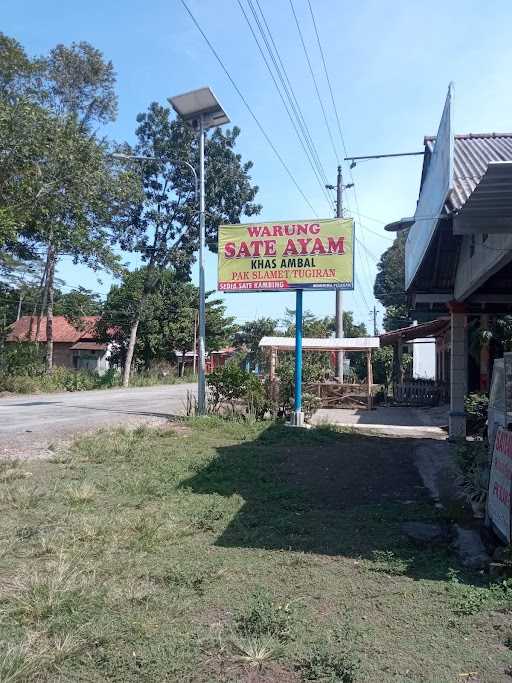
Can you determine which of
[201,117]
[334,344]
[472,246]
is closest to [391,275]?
[334,344]

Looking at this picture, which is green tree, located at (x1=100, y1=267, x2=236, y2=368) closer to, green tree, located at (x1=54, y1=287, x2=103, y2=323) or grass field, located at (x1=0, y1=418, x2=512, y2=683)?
green tree, located at (x1=54, y1=287, x2=103, y2=323)

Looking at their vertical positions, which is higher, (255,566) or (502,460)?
(502,460)

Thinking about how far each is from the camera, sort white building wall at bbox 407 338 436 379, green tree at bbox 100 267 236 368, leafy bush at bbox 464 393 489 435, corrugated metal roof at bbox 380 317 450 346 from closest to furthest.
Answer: leafy bush at bbox 464 393 489 435
corrugated metal roof at bbox 380 317 450 346
white building wall at bbox 407 338 436 379
green tree at bbox 100 267 236 368

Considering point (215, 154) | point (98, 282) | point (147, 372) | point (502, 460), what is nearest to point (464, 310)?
point (502, 460)

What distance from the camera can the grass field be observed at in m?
3.29

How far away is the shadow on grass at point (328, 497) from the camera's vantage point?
5316 mm

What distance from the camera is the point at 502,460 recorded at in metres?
5.21

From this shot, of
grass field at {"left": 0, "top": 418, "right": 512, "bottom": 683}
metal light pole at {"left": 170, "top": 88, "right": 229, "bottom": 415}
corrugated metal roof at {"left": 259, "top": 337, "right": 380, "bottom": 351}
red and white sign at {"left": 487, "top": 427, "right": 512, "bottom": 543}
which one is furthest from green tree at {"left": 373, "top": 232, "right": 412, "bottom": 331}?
red and white sign at {"left": 487, "top": 427, "right": 512, "bottom": 543}

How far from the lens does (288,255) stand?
1474 cm

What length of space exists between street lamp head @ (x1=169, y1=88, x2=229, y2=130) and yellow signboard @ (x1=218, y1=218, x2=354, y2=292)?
2803 millimetres

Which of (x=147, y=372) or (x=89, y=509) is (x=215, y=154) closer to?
(x=147, y=372)

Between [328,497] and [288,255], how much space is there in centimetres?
837

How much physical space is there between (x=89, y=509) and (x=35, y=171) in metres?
18.0

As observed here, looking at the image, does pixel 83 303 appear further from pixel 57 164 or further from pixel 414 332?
pixel 414 332
